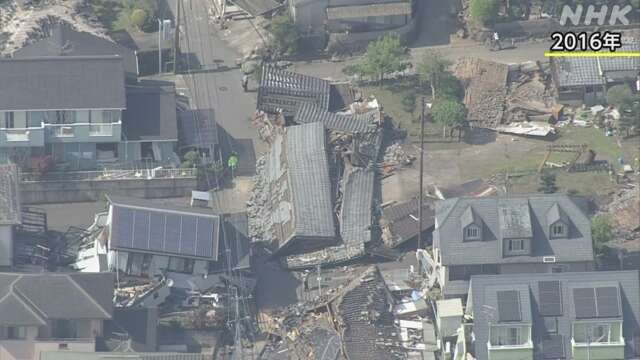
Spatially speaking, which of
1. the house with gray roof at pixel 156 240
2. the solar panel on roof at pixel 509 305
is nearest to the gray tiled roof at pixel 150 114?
the house with gray roof at pixel 156 240

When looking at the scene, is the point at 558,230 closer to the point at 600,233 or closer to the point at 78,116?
the point at 600,233

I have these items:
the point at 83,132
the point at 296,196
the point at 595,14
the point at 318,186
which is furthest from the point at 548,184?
the point at 83,132

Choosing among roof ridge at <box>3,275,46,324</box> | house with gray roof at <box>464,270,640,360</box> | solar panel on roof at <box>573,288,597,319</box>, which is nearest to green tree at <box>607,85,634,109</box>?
house with gray roof at <box>464,270,640,360</box>

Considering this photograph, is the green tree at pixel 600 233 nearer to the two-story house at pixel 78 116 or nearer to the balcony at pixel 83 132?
the two-story house at pixel 78 116

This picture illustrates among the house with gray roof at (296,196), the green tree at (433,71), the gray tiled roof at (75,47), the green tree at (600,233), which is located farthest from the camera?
the green tree at (433,71)

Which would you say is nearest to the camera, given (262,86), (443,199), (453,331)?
(453,331)

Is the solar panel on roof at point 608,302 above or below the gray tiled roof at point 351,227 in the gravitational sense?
below

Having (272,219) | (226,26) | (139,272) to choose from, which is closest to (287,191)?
(272,219)

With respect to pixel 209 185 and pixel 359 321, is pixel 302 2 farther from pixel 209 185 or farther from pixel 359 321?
pixel 359 321

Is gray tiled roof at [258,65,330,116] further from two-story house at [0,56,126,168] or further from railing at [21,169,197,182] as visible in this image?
two-story house at [0,56,126,168]
